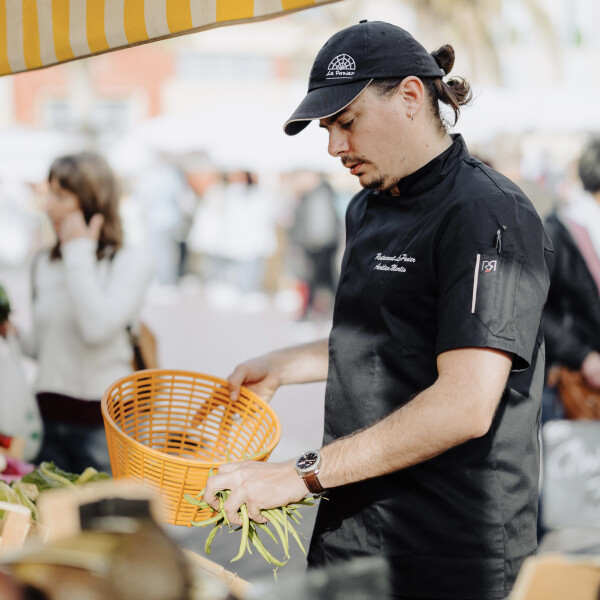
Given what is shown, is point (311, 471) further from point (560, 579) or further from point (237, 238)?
point (237, 238)

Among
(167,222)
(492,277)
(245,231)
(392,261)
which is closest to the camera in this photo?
(492,277)

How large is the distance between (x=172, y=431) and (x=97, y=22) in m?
1.12

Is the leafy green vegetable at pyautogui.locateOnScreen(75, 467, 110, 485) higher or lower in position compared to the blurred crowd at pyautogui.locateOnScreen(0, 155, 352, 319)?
higher

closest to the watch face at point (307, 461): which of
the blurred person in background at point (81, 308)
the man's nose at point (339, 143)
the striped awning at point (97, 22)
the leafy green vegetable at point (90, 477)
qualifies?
the man's nose at point (339, 143)

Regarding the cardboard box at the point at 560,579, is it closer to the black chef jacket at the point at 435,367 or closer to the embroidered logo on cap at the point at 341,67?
the black chef jacket at the point at 435,367

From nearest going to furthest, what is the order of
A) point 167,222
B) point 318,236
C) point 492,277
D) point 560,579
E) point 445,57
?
1. point 560,579
2. point 492,277
3. point 445,57
4. point 318,236
5. point 167,222

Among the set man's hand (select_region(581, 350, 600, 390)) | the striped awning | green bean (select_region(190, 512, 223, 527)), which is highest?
the striped awning

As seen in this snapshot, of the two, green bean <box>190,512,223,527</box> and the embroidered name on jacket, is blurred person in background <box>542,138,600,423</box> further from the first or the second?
green bean <box>190,512,223,527</box>

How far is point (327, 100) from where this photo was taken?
1.88m

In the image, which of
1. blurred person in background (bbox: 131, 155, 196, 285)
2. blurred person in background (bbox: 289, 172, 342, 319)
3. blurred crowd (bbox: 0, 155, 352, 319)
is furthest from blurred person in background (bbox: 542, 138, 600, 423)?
blurred person in background (bbox: 131, 155, 196, 285)

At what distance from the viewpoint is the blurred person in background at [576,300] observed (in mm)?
4090

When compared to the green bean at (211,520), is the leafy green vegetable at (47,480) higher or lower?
lower

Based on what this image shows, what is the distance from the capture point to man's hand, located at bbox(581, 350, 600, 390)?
4.07 meters

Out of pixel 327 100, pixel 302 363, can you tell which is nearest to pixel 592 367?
pixel 302 363
